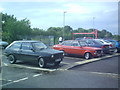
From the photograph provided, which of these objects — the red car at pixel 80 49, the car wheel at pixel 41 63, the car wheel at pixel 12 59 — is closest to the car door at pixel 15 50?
the car wheel at pixel 12 59

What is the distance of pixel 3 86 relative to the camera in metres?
5.44

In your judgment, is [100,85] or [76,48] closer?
[100,85]

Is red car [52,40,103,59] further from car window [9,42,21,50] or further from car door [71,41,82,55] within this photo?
car window [9,42,21,50]

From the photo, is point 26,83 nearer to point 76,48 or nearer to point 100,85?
point 100,85

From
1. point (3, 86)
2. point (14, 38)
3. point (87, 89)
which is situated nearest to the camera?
point (87, 89)

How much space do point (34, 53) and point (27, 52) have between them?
0.58 m

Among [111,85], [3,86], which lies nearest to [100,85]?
[111,85]

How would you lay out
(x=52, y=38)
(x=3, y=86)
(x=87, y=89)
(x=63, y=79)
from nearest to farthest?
(x=87, y=89) < (x=3, y=86) < (x=63, y=79) < (x=52, y=38)

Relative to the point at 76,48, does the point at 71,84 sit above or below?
below

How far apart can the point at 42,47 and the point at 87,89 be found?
203 inches

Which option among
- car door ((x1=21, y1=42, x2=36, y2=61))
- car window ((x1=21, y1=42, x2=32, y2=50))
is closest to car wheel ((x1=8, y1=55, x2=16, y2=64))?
car door ((x1=21, y1=42, x2=36, y2=61))

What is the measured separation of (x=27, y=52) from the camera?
9.37m

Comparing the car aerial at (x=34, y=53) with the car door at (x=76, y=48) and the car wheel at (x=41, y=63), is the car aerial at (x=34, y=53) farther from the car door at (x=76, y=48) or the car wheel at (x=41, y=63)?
the car door at (x=76, y=48)

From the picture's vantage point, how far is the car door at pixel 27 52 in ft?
30.0
